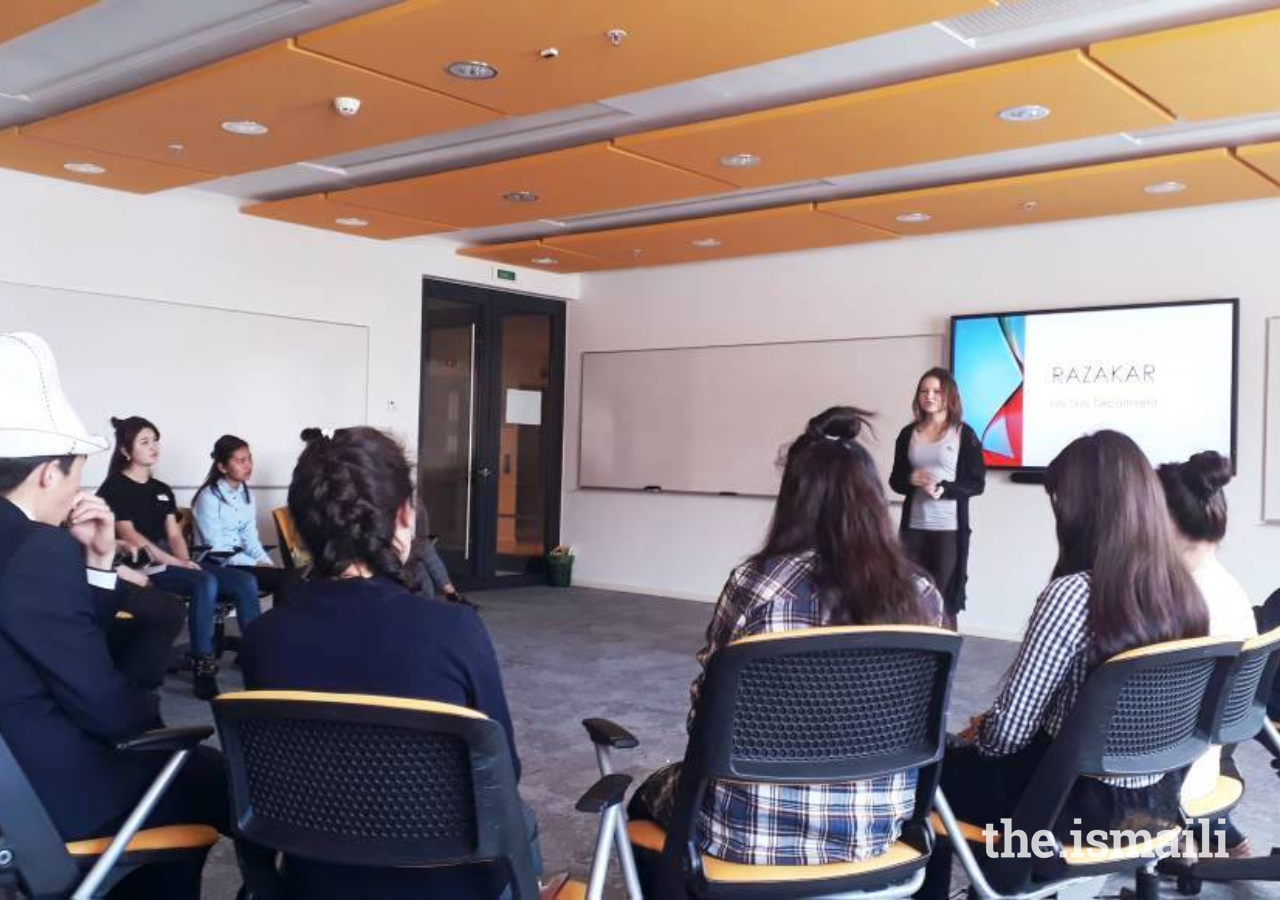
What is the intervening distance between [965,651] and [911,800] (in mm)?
5064

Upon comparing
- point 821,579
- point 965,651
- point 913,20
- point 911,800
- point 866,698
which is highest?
point 913,20

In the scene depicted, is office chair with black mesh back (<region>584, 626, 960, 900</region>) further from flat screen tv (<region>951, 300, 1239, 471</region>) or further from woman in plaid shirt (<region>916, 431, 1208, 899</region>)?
flat screen tv (<region>951, 300, 1239, 471</region>)

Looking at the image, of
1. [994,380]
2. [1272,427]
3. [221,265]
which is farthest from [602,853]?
[221,265]

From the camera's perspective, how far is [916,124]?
4.95m

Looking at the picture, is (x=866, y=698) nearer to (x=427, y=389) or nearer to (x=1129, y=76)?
(x=1129, y=76)

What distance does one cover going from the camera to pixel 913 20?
368 cm

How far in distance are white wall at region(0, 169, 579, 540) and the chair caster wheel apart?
4.75 meters

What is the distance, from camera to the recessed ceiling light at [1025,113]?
469 centimetres

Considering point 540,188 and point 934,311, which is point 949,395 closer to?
point 934,311

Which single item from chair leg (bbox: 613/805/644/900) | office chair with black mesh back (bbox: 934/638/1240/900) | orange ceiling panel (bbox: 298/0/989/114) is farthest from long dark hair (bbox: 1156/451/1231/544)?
orange ceiling panel (bbox: 298/0/989/114)

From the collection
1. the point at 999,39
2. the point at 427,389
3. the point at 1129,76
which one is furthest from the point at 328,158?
the point at 1129,76

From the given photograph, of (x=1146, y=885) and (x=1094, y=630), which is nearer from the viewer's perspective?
(x=1094, y=630)

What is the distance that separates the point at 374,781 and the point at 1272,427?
629cm

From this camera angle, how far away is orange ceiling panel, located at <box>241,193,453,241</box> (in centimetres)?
696
